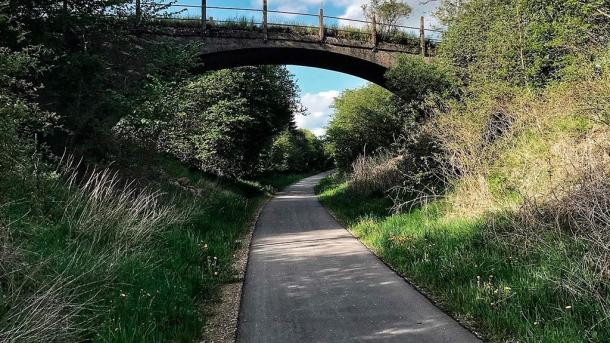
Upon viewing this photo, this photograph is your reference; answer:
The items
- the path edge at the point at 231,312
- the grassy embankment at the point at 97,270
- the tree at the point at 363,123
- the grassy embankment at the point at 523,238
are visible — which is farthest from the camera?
the tree at the point at 363,123

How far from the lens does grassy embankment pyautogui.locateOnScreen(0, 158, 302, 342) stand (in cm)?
389

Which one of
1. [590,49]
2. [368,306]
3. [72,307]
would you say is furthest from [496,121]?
[72,307]

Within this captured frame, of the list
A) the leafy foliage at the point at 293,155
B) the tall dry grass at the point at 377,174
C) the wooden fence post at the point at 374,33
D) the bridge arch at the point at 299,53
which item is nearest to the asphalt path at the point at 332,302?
the tall dry grass at the point at 377,174

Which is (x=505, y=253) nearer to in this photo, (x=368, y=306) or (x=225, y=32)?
(x=368, y=306)

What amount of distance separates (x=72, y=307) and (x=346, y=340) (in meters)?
2.74

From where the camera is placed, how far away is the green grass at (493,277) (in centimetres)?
417

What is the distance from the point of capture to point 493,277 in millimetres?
5723

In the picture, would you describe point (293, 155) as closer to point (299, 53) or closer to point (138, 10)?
point (299, 53)

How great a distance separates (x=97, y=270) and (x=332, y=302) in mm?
2886

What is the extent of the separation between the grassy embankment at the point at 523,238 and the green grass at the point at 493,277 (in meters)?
0.01

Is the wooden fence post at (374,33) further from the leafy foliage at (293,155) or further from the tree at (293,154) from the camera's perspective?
the tree at (293,154)

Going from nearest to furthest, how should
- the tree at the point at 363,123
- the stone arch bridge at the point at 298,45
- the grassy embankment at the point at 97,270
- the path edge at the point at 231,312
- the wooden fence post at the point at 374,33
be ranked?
the grassy embankment at the point at 97,270 → the path edge at the point at 231,312 → the stone arch bridge at the point at 298,45 → the tree at the point at 363,123 → the wooden fence post at the point at 374,33

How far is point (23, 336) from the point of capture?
336 cm

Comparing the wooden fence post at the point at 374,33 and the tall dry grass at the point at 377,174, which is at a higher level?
the wooden fence post at the point at 374,33
